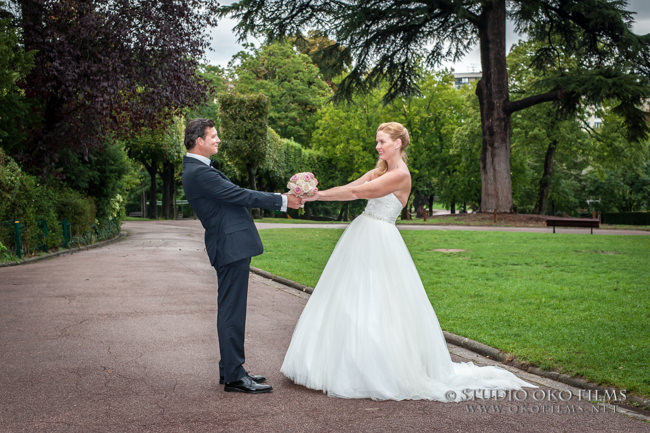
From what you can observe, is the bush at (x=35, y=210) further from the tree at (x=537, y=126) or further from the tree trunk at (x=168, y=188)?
the tree trunk at (x=168, y=188)

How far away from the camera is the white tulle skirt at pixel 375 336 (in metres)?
4.77

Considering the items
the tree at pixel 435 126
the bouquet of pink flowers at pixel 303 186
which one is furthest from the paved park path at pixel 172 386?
the tree at pixel 435 126

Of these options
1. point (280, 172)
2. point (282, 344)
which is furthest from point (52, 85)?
point (280, 172)

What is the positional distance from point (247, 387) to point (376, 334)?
3.67 feet

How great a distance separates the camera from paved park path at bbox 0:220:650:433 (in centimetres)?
418

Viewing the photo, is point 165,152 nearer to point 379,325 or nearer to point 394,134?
point 394,134

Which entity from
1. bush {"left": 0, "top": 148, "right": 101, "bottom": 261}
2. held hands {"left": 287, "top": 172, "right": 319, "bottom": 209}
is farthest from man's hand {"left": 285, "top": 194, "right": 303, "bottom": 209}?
bush {"left": 0, "top": 148, "right": 101, "bottom": 261}

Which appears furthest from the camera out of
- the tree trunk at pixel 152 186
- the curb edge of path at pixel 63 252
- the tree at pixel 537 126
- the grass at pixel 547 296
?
the tree trunk at pixel 152 186

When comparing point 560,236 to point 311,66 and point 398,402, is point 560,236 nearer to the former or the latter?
point 398,402

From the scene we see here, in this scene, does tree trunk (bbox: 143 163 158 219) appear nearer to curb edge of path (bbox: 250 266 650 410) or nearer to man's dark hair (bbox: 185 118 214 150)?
curb edge of path (bbox: 250 266 650 410)

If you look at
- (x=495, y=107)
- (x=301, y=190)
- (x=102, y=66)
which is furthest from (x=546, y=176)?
(x=301, y=190)

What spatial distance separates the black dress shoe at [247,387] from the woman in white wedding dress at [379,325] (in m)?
0.32

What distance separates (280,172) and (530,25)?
26.5 meters

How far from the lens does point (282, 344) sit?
677 cm
